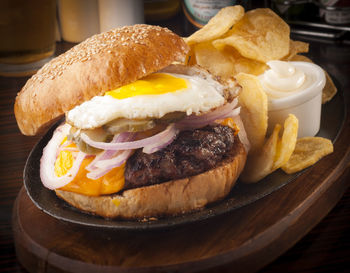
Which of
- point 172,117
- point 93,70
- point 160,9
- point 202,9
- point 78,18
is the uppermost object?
point 93,70

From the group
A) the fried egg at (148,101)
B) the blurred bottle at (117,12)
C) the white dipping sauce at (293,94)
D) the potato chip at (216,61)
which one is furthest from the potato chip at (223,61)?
the blurred bottle at (117,12)

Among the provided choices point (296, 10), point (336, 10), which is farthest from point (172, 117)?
point (296, 10)

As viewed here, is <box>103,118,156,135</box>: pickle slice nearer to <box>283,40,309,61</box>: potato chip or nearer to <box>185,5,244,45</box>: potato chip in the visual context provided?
<box>185,5,244,45</box>: potato chip

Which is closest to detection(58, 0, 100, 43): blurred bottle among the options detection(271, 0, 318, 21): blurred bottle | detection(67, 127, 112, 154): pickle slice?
detection(271, 0, 318, 21): blurred bottle

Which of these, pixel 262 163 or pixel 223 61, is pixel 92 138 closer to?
pixel 262 163

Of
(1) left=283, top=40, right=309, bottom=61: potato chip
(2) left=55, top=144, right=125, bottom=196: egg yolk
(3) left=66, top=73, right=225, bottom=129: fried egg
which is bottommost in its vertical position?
(2) left=55, top=144, right=125, bottom=196: egg yolk
